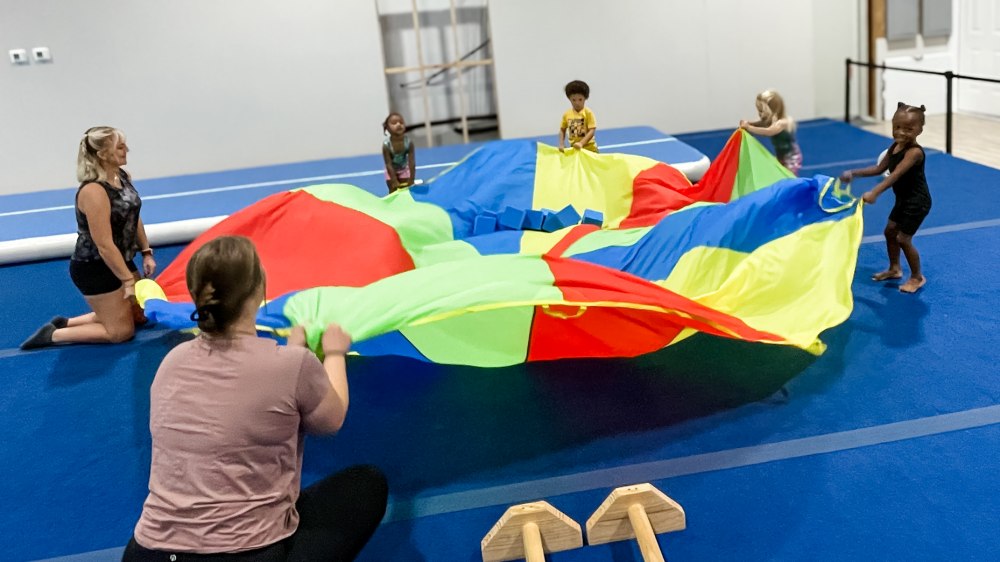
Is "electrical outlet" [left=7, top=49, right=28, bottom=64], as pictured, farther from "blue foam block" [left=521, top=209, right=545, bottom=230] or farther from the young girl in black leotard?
the young girl in black leotard

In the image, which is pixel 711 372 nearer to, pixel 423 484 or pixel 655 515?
pixel 655 515

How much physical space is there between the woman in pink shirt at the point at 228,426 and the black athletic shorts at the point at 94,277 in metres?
2.03

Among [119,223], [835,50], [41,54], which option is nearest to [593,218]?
[119,223]

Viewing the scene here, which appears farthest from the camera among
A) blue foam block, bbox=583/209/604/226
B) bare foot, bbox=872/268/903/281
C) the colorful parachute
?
blue foam block, bbox=583/209/604/226

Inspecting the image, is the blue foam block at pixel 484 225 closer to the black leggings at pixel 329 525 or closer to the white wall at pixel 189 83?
the black leggings at pixel 329 525

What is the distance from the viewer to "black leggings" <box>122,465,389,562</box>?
1.79m

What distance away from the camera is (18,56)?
6.94m

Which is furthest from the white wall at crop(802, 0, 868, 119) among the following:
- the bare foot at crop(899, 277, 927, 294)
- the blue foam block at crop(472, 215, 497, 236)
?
the blue foam block at crop(472, 215, 497, 236)

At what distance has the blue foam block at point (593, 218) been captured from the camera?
4055 mm

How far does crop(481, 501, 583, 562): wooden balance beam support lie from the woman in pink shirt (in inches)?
18.3

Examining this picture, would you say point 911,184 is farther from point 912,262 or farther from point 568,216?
point 568,216

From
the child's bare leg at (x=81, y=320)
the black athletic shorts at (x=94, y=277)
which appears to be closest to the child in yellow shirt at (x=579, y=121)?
the black athletic shorts at (x=94, y=277)

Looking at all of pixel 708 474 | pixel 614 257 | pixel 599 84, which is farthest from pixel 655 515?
pixel 599 84

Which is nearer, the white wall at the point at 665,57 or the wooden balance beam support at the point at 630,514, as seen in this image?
the wooden balance beam support at the point at 630,514
